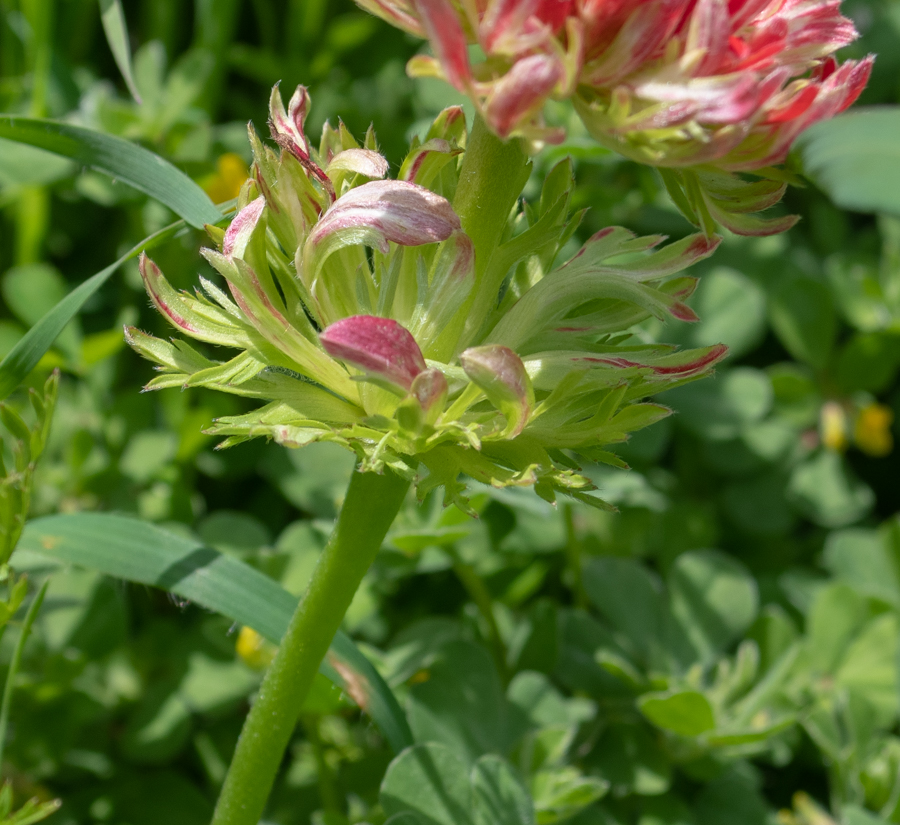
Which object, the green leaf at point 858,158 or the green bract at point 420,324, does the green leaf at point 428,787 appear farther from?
the green leaf at point 858,158

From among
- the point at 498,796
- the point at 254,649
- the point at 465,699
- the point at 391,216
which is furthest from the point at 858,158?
the point at 254,649

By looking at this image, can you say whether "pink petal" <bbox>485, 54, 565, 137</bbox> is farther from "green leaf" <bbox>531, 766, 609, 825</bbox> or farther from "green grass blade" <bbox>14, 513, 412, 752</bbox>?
"green leaf" <bbox>531, 766, 609, 825</bbox>

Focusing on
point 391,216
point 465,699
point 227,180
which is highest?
point 391,216

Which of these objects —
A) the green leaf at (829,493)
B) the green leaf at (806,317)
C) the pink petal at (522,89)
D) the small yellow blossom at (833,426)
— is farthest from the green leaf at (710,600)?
the pink petal at (522,89)

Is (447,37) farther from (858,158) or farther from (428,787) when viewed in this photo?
(428,787)

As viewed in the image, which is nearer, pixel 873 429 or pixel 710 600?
pixel 710 600

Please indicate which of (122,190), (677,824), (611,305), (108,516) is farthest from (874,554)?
(122,190)
